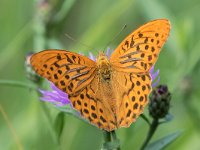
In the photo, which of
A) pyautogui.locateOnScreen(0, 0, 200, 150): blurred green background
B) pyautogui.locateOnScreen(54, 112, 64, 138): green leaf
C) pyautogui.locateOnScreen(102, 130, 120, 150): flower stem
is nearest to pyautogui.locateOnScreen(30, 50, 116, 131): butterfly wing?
pyautogui.locateOnScreen(102, 130, 120, 150): flower stem

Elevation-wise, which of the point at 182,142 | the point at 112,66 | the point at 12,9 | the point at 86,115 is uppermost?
the point at 12,9

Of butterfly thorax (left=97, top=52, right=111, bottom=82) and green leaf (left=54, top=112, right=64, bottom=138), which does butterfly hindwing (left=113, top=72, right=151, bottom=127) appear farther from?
green leaf (left=54, top=112, right=64, bottom=138)

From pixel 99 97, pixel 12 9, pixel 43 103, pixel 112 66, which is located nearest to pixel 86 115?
pixel 99 97

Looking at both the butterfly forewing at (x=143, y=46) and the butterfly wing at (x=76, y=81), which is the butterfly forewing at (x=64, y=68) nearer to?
the butterfly wing at (x=76, y=81)

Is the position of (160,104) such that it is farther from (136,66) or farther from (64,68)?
(64,68)

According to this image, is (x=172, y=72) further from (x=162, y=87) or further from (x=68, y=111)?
(x=68, y=111)

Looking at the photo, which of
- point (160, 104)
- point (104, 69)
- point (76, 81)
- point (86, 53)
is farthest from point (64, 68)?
point (86, 53)

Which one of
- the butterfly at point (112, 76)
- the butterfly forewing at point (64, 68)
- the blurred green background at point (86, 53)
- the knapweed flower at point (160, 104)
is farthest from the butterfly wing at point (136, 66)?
the blurred green background at point (86, 53)

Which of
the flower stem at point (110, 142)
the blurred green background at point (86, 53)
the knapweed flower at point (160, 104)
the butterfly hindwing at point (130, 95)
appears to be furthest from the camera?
the blurred green background at point (86, 53)
